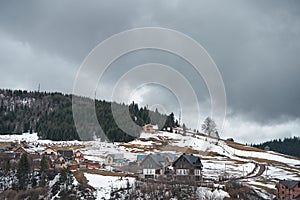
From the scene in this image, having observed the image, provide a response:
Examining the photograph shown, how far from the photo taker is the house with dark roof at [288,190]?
5975 centimetres

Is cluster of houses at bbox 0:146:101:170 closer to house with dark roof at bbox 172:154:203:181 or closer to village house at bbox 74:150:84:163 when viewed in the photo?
village house at bbox 74:150:84:163

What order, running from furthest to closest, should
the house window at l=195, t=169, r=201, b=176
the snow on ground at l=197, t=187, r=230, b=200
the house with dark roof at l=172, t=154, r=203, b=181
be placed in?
1. the house window at l=195, t=169, r=201, b=176
2. the house with dark roof at l=172, t=154, r=203, b=181
3. the snow on ground at l=197, t=187, r=230, b=200

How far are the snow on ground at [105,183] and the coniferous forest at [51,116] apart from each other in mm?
62278

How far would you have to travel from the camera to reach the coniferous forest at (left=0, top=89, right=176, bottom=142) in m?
129

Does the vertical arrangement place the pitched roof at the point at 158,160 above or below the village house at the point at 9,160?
above

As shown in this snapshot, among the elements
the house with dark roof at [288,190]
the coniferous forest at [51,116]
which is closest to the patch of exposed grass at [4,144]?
the coniferous forest at [51,116]

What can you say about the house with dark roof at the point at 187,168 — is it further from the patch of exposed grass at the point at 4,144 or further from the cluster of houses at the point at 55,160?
the patch of exposed grass at the point at 4,144

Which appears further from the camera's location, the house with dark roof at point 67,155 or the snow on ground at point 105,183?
the house with dark roof at point 67,155

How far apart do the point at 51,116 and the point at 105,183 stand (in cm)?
10024

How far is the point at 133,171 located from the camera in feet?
238

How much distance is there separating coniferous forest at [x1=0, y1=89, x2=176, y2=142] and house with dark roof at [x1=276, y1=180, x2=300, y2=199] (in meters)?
68.4

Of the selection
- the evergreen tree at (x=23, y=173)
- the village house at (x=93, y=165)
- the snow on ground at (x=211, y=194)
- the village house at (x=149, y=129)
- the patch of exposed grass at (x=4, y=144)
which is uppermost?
the village house at (x=149, y=129)

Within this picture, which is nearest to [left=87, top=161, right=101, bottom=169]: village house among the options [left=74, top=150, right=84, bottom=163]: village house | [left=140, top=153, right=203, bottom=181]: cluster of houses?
[left=74, top=150, right=84, bottom=163]: village house

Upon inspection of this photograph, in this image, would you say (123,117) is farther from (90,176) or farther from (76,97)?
(90,176)
